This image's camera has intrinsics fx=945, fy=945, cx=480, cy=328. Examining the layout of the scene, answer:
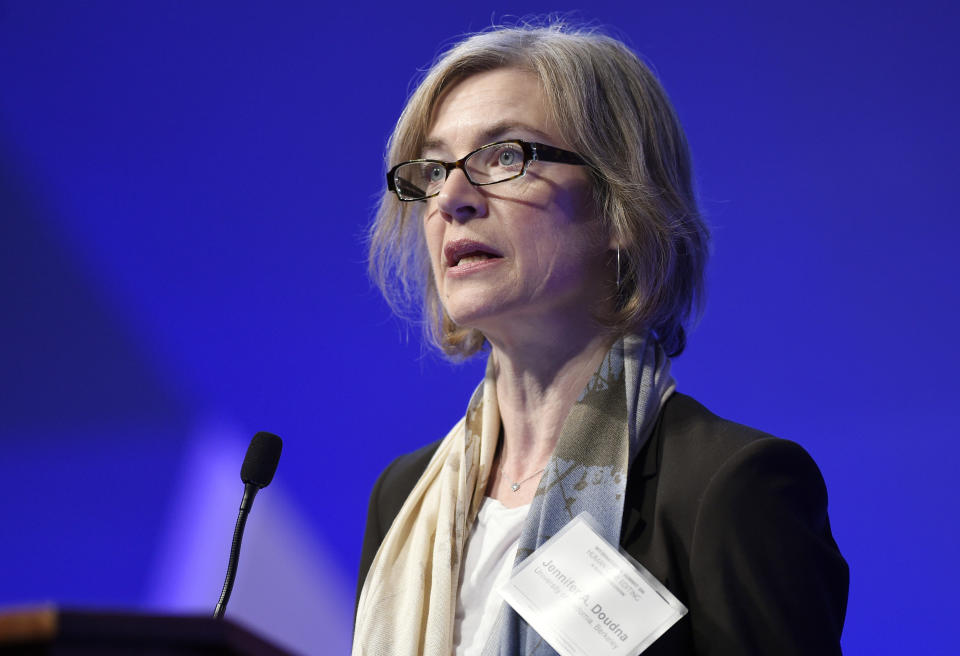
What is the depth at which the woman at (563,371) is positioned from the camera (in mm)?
1357

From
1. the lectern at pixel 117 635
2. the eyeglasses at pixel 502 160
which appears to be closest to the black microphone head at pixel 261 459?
the eyeglasses at pixel 502 160

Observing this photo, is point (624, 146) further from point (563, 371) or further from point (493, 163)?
point (563, 371)

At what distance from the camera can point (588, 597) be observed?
4.42 ft

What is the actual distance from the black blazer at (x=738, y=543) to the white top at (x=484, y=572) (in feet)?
0.79

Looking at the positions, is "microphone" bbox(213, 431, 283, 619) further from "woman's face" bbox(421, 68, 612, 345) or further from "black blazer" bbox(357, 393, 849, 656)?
"black blazer" bbox(357, 393, 849, 656)

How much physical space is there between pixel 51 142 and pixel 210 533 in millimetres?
1324

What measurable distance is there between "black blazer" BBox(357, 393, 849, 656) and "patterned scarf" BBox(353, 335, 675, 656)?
67mm

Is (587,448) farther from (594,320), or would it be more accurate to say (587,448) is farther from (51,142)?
(51,142)

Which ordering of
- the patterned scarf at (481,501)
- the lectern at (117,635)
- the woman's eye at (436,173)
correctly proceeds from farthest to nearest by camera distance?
the woman's eye at (436,173), the patterned scarf at (481,501), the lectern at (117,635)

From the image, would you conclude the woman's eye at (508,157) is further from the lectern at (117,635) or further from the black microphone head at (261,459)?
the lectern at (117,635)

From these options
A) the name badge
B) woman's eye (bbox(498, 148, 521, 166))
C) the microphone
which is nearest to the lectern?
the name badge

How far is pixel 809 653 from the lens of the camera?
125 cm

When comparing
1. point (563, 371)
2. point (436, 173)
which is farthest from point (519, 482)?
point (436, 173)

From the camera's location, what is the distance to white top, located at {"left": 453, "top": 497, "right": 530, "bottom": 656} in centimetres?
153
